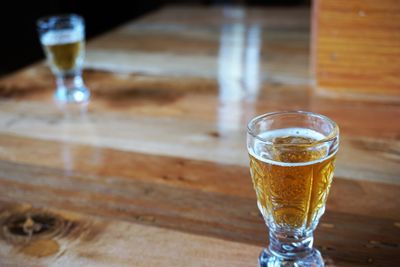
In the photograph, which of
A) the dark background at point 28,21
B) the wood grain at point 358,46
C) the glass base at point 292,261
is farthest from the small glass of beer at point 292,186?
the dark background at point 28,21

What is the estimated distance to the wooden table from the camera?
687mm

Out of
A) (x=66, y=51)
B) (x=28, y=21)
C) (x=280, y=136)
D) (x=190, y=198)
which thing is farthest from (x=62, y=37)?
(x=28, y=21)

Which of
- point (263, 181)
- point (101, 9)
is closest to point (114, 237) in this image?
point (263, 181)

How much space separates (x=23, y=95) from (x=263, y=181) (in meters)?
0.78

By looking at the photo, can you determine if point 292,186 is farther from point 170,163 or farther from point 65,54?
point 65,54

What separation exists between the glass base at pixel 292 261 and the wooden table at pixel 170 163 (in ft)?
0.05

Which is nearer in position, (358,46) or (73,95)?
(358,46)

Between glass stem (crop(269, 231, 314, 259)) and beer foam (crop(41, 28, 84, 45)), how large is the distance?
0.74 meters

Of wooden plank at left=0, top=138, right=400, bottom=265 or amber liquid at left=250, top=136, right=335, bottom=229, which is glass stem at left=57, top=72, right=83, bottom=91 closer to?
wooden plank at left=0, top=138, right=400, bottom=265

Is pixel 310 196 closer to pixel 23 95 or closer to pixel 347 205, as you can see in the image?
pixel 347 205

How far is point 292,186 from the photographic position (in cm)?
60

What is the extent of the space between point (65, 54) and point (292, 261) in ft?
2.48

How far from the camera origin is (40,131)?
1.04 m

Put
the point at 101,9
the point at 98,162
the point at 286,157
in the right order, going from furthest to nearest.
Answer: the point at 101,9, the point at 98,162, the point at 286,157
